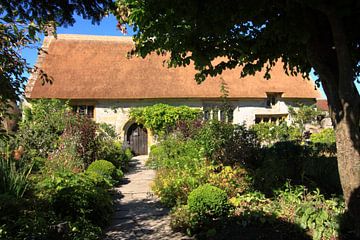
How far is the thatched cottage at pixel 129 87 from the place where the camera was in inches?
708

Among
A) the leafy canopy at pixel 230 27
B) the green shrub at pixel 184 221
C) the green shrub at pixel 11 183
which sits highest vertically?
the leafy canopy at pixel 230 27

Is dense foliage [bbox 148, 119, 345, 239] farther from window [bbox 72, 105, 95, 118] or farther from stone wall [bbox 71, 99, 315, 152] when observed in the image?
window [bbox 72, 105, 95, 118]

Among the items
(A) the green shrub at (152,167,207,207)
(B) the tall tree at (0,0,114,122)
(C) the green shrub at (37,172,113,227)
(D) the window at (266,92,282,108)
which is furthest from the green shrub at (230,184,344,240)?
(D) the window at (266,92,282,108)

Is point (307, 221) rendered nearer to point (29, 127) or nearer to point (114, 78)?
point (29, 127)

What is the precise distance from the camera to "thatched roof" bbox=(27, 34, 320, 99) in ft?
58.9

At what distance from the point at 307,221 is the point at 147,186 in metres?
5.23

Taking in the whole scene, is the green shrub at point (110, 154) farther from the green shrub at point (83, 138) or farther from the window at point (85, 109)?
the window at point (85, 109)

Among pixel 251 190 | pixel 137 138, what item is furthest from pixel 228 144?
pixel 137 138

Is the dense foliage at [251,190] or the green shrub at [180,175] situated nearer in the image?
the dense foliage at [251,190]

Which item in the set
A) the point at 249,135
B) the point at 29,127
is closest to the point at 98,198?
the point at 249,135

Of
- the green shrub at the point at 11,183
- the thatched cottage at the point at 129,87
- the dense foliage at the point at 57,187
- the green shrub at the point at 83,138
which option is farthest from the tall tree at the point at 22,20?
the thatched cottage at the point at 129,87

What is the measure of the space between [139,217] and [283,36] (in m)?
4.16

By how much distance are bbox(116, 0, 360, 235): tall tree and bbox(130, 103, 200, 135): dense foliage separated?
12804 mm

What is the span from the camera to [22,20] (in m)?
2.94
